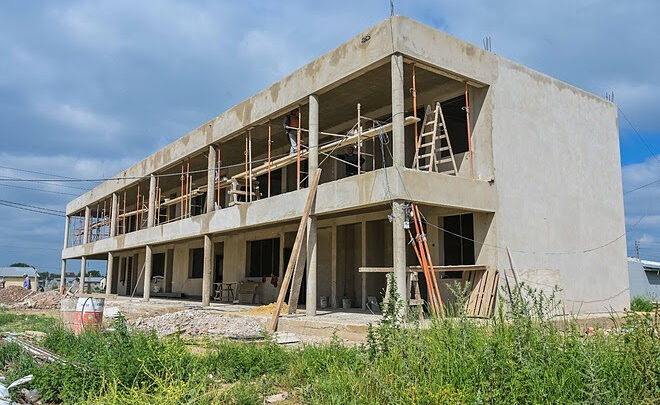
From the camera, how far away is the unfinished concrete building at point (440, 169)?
13079 mm

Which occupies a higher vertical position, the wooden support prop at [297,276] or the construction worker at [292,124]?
the construction worker at [292,124]

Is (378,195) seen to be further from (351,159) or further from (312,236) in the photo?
(351,159)

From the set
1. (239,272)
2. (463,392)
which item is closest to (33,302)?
(239,272)

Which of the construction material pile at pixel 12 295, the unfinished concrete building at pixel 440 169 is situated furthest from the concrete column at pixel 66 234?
the unfinished concrete building at pixel 440 169

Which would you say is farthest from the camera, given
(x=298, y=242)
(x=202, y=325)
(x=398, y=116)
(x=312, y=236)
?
(x=312, y=236)

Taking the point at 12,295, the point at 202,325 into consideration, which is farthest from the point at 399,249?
the point at 12,295

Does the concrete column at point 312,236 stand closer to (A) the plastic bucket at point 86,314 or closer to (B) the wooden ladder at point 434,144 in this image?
(B) the wooden ladder at point 434,144

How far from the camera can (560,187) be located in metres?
15.7

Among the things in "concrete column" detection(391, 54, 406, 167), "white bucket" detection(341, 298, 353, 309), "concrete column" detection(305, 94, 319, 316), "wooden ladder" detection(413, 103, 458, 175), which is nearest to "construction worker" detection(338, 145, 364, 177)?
"wooden ladder" detection(413, 103, 458, 175)

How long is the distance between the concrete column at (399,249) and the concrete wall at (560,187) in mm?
3151

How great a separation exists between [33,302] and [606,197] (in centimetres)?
2715

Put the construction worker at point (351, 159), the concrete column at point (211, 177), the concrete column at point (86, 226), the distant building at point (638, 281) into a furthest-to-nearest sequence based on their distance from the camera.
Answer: the concrete column at point (86, 226) → the distant building at point (638, 281) → the concrete column at point (211, 177) → the construction worker at point (351, 159)

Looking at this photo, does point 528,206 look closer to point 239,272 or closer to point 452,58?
point 452,58

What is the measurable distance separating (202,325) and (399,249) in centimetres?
545
